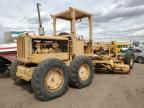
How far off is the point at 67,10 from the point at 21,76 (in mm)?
3270

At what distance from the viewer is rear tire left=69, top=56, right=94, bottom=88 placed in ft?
21.9

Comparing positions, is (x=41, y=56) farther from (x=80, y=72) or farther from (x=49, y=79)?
(x=80, y=72)

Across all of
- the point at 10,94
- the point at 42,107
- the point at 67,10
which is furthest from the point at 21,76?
the point at 67,10

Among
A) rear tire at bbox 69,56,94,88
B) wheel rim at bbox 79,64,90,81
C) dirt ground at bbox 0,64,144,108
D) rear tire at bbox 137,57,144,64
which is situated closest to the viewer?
dirt ground at bbox 0,64,144,108

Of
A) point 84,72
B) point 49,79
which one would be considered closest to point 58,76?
point 49,79

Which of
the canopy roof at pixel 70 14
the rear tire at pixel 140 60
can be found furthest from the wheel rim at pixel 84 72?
the rear tire at pixel 140 60

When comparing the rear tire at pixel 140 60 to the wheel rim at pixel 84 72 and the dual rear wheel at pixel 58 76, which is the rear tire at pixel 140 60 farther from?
the wheel rim at pixel 84 72

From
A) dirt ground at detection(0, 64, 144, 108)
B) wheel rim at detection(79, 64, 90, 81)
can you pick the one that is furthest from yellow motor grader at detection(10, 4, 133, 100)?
dirt ground at detection(0, 64, 144, 108)

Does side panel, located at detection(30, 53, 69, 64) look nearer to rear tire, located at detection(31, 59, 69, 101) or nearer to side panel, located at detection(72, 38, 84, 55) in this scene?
rear tire, located at detection(31, 59, 69, 101)

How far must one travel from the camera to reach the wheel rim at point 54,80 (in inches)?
231

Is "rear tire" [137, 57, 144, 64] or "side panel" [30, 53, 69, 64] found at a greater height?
"side panel" [30, 53, 69, 64]

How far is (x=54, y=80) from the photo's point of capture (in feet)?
20.0

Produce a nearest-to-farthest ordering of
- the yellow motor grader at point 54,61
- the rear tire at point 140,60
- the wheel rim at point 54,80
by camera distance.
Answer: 1. the yellow motor grader at point 54,61
2. the wheel rim at point 54,80
3. the rear tire at point 140,60

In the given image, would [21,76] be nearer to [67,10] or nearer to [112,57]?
[67,10]
